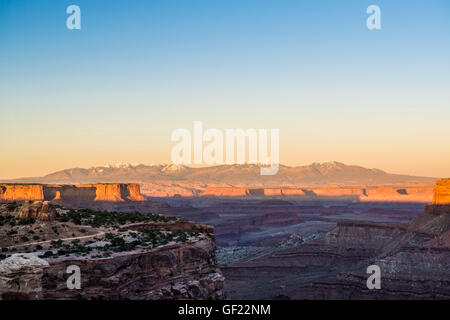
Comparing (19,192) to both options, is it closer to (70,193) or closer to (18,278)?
(70,193)

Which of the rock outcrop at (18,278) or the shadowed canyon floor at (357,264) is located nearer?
the rock outcrop at (18,278)

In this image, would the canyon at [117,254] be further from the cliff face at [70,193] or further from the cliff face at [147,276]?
the cliff face at [70,193]

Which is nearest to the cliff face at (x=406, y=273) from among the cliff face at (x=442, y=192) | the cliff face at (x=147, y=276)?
the cliff face at (x=442, y=192)

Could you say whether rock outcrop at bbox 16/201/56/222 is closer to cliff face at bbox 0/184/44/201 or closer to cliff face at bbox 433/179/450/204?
cliff face at bbox 433/179/450/204

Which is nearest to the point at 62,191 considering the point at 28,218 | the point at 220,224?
the point at 220,224

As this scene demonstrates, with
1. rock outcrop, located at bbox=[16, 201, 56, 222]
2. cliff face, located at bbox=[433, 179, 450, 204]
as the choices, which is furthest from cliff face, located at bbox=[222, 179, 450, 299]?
rock outcrop, located at bbox=[16, 201, 56, 222]
